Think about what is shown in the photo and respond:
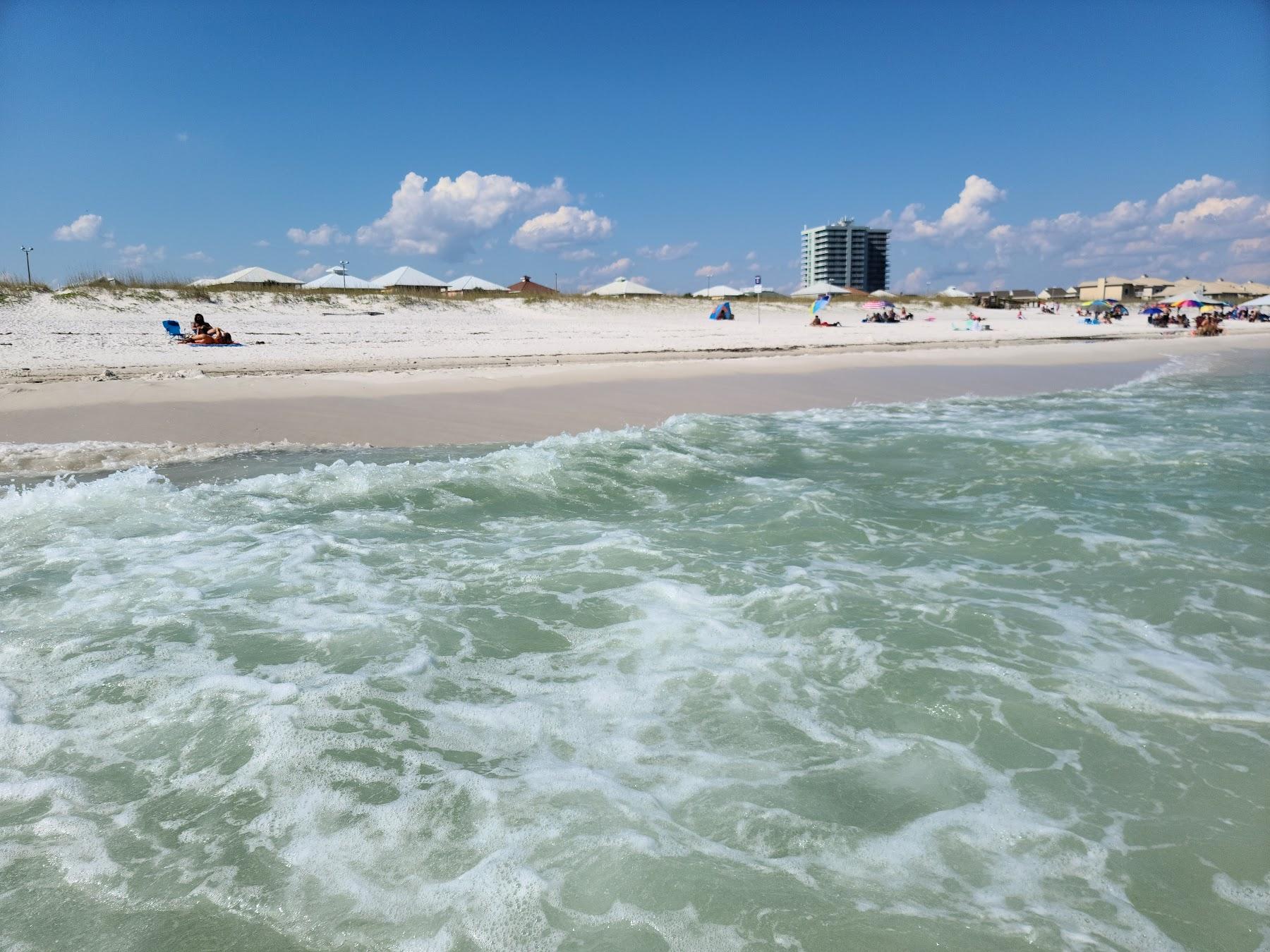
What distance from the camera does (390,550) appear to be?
461 centimetres

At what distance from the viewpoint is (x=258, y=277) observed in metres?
36.3

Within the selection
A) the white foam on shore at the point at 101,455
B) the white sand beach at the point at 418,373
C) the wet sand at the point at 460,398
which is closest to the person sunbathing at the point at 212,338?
the white sand beach at the point at 418,373

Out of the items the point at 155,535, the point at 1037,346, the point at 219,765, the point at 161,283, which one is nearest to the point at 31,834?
the point at 219,765

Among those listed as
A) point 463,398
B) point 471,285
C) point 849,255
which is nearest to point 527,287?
point 471,285

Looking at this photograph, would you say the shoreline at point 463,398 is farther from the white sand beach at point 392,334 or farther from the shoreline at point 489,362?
the white sand beach at point 392,334

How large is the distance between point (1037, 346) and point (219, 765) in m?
24.4

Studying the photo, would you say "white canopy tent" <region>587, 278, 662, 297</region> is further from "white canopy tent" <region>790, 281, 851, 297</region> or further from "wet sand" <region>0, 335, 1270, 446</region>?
"wet sand" <region>0, 335, 1270, 446</region>

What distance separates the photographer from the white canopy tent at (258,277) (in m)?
35.4

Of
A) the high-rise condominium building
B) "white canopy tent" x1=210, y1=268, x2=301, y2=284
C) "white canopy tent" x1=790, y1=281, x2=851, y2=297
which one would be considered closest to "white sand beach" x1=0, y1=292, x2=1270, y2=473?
"white canopy tent" x1=210, y1=268, x2=301, y2=284

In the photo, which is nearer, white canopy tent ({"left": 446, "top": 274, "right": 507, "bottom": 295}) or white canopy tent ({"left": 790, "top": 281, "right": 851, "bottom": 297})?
white canopy tent ({"left": 446, "top": 274, "right": 507, "bottom": 295})

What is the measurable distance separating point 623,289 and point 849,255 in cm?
10019

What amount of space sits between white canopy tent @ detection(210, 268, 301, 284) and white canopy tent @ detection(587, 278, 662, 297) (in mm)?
14941

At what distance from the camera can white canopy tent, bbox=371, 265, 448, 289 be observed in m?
40.7

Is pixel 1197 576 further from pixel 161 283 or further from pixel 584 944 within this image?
pixel 161 283
